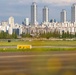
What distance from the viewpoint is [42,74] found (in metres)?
13.6

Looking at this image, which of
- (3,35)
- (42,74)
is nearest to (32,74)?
(42,74)

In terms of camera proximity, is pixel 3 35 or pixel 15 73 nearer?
pixel 15 73

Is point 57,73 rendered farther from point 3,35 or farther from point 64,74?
point 3,35

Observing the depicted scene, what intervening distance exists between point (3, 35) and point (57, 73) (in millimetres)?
145212

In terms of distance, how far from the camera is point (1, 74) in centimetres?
1370

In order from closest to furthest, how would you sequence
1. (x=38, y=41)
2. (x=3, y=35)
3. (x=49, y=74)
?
(x=49, y=74)
(x=38, y=41)
(x=3, y=35)

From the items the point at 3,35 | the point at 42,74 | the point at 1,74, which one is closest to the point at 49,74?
the point at 42,74

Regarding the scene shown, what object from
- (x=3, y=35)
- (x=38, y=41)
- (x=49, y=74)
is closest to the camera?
(x=49, y=74)

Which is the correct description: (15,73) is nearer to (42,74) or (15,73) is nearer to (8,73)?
(8,73)

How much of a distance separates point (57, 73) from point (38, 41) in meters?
1.86

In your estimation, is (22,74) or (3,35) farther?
(3,35)

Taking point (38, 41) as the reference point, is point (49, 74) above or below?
below

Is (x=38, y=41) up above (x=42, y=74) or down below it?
above

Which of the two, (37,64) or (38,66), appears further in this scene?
(37,64)
